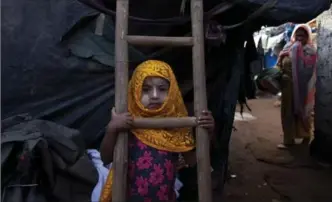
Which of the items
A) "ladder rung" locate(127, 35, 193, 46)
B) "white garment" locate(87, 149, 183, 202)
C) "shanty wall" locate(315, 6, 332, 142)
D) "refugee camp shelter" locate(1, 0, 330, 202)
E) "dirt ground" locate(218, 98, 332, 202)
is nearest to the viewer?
"ladder rung" locate(127, 35, 193, 46)

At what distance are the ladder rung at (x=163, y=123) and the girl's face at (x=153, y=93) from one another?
15 cm

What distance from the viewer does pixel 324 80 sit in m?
5.01

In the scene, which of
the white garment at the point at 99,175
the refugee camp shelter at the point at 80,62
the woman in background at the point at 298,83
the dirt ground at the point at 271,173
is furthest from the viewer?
the woman in background at the point at 298,83

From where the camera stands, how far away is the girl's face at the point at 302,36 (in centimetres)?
611

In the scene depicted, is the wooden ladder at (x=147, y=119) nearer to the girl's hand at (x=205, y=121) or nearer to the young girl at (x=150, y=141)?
the girl's hand at (x=205, y=121)

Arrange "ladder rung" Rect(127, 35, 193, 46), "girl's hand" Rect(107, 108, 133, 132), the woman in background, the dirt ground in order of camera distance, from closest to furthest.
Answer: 1. "girl's hand" Rect(107, 108, 133, 132)
2. "ladder rung" Rect(127, 35, 193, 46)
3. the dirt ground
4. the woman in background

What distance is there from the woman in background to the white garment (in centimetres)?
349

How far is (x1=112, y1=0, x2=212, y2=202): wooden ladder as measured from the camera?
6.86ft

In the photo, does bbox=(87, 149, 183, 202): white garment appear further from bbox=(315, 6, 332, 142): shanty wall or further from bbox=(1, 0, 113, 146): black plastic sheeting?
bbox=(315, 6, 332, 142): shanty wall

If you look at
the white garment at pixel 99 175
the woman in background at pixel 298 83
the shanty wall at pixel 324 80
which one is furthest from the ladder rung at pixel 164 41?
the woman in background at pixel 298 83

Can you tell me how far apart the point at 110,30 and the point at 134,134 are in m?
1.31

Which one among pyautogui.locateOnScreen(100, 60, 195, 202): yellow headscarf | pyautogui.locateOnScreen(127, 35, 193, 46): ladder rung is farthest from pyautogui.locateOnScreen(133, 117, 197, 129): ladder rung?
pyautogui.locateOnScreen(127, 35, 193, 46): ladder rung

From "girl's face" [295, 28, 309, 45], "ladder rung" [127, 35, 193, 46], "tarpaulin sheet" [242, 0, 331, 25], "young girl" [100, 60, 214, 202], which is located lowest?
"young girl" [100, 60, 214, 202]

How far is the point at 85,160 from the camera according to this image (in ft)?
9.86
